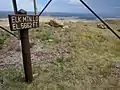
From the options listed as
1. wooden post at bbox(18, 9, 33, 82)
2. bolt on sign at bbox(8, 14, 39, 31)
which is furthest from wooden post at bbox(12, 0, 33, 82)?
bolt on sign at bbox(8, 14, 39, 31)

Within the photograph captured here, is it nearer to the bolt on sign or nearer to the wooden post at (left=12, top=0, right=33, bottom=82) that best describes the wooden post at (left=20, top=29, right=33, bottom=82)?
the wooden post at (left=12, top=0, right=33, bottom=82)

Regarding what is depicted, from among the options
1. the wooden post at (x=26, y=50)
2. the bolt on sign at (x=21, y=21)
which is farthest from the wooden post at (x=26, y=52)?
the bolt on sign at (x=21, y=21)

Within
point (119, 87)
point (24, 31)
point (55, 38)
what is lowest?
point (119, 87)

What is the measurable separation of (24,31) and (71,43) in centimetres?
405

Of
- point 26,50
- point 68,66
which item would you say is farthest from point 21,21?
point 68,66

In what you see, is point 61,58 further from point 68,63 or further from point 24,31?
point 24,31

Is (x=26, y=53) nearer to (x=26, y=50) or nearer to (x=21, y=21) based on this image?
(x=26, y=50)

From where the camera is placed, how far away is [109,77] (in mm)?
6477

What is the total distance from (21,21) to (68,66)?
90.1 inches

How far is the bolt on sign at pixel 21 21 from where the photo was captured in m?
5.20

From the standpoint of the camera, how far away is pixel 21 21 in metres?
5.42

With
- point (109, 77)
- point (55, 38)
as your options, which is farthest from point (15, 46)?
point (109, 77)

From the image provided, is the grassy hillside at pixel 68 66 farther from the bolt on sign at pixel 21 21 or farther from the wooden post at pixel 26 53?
the bolt on sign at pixel 21 21

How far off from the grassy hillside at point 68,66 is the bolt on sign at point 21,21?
1.48 m
